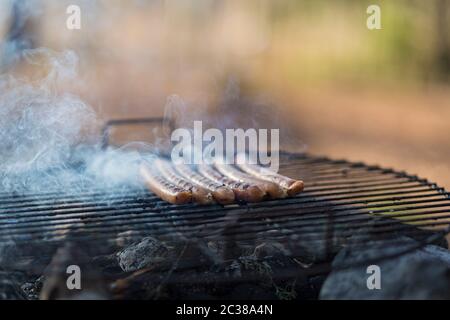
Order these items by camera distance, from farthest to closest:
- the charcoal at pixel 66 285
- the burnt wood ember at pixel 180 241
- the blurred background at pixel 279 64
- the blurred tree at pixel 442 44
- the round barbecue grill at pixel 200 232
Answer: the blurred tree at pixel 442 44
the blurred background at pixel 279 64
the round barbecue grill at pixel 200 232
the burnt wood ember at pixel 180 241
the charcoal at pixel 66 285

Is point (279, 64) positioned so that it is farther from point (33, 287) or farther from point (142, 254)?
point (33, 287)

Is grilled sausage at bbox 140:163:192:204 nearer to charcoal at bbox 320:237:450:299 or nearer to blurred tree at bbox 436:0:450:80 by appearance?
charcoal at bbox 320:237:450:299

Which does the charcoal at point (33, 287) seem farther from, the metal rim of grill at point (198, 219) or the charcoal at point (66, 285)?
the charcoal at point (66, 285)

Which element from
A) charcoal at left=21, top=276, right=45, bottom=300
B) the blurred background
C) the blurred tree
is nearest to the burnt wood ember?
charcoal at left=21, top=276, right=45, bottom=300

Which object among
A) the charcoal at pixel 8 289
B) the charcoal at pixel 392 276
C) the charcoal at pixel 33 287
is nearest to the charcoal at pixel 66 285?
the charcoal at pixel 8 289

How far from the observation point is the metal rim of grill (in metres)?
3.28

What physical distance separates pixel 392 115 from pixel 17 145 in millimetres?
6096

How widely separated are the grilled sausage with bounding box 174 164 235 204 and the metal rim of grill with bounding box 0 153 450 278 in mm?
70

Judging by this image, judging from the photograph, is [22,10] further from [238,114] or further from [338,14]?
[338,14]

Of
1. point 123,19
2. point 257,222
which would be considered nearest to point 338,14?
point 123,19

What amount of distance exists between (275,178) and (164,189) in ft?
2.78

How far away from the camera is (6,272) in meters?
3.30

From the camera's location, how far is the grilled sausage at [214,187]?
12.4 feet

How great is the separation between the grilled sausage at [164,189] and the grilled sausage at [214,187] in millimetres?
178
